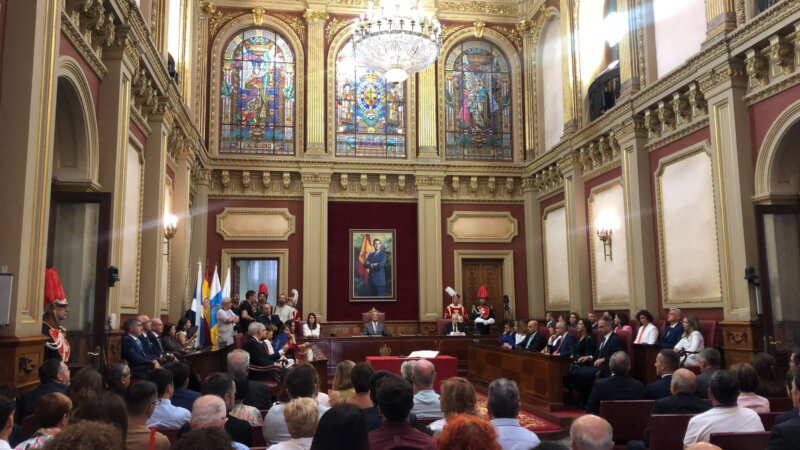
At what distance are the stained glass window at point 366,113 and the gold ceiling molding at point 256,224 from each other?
85.0 inches

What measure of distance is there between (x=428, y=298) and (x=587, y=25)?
22.9 feet

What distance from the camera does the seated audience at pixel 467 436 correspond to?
255 centimetres

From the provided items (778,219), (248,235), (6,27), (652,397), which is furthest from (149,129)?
(778,219)

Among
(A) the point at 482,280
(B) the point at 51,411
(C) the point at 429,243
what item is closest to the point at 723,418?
(B) the point at 51,411

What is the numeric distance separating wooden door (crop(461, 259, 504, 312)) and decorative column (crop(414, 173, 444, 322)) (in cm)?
83

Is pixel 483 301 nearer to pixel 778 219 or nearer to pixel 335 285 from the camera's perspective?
pixel 335 285

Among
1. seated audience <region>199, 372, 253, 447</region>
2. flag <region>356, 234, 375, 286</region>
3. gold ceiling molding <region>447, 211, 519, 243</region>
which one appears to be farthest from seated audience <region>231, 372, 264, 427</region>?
gold ceiling molding <region>447, 211, 519, 243</region>

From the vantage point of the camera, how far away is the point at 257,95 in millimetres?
16500

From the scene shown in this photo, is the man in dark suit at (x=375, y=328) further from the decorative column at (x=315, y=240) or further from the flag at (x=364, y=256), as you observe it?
the flag at (x=364, y=256)

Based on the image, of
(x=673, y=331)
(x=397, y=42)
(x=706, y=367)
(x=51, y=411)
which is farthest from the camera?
(x=397, y=42)

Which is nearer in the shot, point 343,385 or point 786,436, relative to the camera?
point 786,436

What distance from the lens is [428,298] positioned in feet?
52.9

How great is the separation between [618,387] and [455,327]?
860 cm

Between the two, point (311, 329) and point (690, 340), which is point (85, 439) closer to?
point (690, 340)
